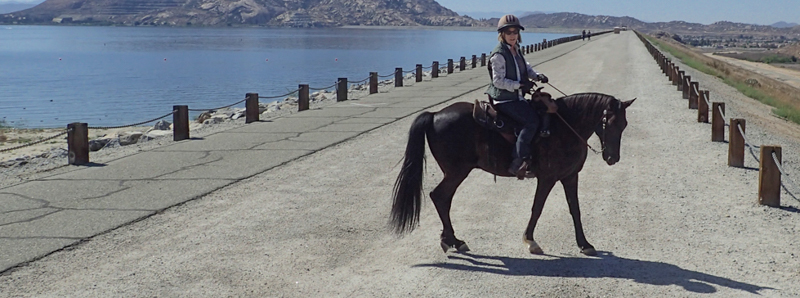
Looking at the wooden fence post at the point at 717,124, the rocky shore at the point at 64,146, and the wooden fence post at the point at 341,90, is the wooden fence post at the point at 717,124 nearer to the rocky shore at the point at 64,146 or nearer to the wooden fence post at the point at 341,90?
the rocky shore at the point at 64,146

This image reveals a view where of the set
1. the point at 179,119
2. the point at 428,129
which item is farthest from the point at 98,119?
the point at 428,129

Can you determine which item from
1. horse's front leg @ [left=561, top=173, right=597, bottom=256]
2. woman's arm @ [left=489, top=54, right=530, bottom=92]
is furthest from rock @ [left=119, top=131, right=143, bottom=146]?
horse's front leg @ [left=561, top=173, right=597, bottom=256]

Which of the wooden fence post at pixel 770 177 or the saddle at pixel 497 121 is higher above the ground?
the saddle at pixel 497 121

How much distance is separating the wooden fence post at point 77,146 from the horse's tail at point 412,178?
6.85 meters

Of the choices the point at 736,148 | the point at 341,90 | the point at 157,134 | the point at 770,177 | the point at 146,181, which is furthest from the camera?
the point at 341,90

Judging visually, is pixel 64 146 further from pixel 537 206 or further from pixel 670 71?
pixel 670 71

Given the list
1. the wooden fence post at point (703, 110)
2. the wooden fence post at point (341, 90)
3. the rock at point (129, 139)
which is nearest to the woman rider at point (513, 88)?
the wooden fence post at point (703, 110)

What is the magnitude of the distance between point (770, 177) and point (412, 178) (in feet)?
13.4

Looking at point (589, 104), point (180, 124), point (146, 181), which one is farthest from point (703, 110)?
point (146, 181)

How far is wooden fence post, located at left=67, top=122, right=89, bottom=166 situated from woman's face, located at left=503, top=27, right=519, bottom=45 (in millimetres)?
7568

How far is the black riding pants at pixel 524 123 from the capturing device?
21.0ft

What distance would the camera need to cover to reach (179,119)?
1441 centimetres

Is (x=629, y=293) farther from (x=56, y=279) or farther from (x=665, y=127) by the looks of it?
(x=665, y=127)

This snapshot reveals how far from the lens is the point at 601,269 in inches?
250
